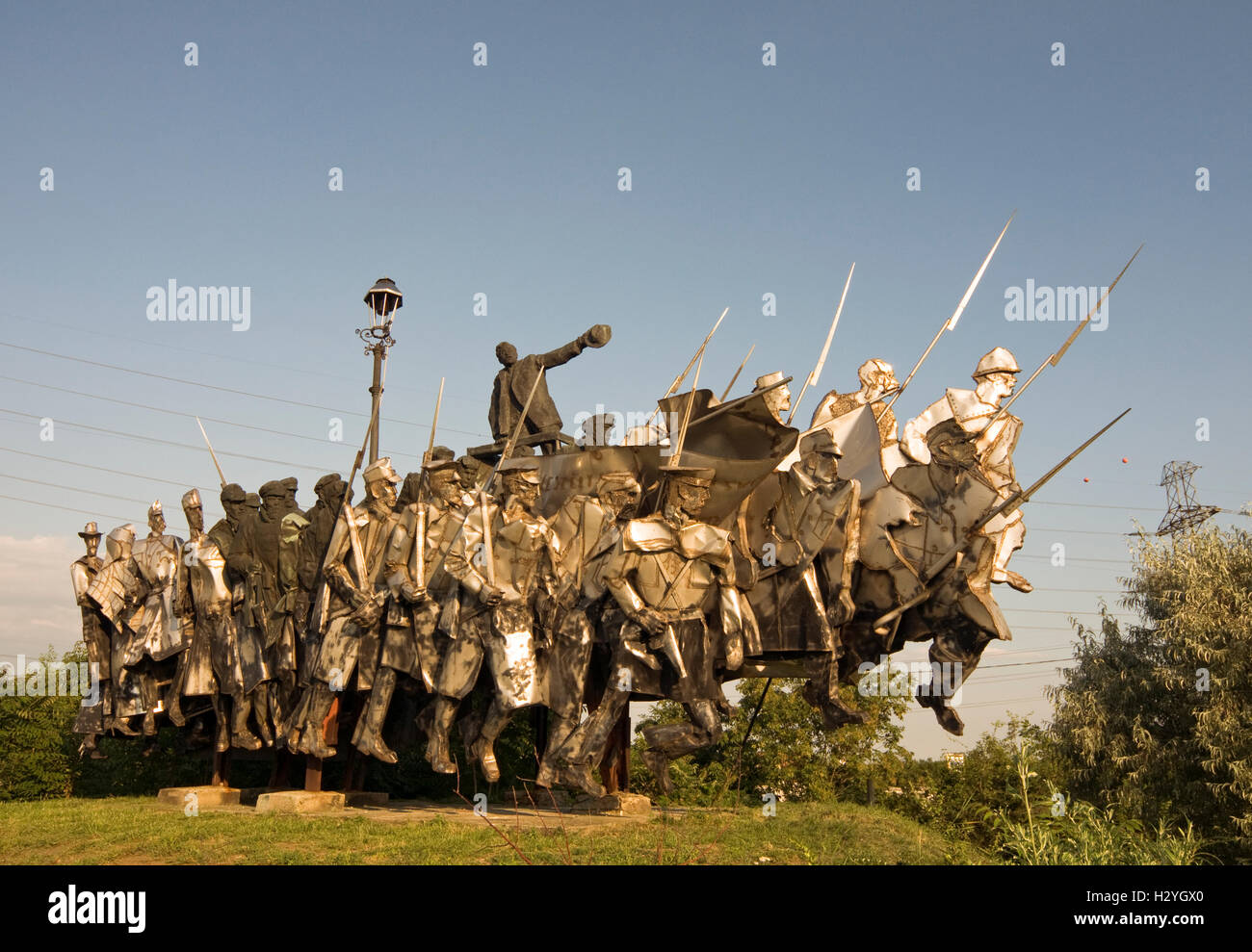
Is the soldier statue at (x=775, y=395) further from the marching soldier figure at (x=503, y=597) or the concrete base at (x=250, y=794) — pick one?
the concrete base at (x=250, y=794)

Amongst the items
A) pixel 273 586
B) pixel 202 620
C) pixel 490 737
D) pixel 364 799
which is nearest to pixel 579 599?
pixel 490 737

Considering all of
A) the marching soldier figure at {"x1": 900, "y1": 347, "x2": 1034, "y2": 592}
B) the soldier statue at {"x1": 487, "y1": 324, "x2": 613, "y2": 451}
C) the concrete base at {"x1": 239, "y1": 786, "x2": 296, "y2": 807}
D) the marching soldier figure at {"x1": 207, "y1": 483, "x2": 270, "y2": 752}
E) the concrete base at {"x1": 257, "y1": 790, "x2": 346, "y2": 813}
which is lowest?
the concrete base at {"x1": 239, "y1": 786, "x2": 296, "y2": 807}

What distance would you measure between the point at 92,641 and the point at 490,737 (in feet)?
25.0

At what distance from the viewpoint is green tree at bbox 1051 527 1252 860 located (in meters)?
20.2

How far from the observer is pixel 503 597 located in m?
12.2

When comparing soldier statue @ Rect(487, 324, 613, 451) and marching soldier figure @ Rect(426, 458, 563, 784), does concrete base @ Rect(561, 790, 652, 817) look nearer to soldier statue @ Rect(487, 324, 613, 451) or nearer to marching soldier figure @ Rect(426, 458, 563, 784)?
marching soldier figure @ Rect(426, 458, 563, 784)

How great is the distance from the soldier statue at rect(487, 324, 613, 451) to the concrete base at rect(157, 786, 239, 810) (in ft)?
18.1

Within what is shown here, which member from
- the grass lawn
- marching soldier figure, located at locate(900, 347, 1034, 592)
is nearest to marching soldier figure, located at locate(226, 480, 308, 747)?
the grass lawn

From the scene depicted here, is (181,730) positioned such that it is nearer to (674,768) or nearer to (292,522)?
(292,522)

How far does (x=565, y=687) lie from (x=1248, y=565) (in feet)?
51.6

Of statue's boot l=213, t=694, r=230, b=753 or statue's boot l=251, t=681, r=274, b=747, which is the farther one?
statue's boot l=213, t=694, r=230, b=753

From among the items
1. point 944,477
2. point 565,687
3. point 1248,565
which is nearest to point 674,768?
point 565,687

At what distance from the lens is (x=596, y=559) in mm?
11945

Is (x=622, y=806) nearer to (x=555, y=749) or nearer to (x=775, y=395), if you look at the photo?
(x=555, y=749)
